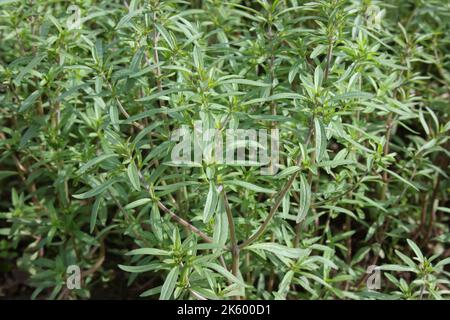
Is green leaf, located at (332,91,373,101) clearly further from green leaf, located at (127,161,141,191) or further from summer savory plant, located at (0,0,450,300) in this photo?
green leaf, located at (127,161,141,191)

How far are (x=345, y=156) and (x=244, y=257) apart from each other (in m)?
0.58

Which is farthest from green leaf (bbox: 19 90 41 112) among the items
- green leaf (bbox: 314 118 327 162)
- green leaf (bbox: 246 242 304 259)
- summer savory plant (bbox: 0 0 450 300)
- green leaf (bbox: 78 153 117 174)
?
green leaf (bbox: 314 118 327 162)

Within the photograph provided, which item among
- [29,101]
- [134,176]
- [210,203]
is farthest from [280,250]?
[29,101]

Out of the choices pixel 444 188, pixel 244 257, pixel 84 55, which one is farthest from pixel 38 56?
pixel 444 188

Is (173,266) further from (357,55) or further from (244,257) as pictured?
(357,55)

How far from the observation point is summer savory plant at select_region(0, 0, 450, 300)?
2.05m

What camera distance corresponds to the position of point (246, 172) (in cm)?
229

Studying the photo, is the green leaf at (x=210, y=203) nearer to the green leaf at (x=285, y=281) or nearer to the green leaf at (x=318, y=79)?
the green leaf at (x=318, y=79)

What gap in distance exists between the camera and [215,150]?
1964 millimetres

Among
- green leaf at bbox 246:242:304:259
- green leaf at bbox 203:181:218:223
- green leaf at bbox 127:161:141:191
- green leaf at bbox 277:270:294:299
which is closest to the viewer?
green leaf at bbox 203:181:218:223

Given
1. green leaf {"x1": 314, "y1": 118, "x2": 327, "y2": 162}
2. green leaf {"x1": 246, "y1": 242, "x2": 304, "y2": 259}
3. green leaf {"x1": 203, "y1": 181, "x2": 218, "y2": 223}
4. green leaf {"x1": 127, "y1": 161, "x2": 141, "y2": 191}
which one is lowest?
green leaf {"x1": 246, "y1": 242, "x2": 304, "y2": 259}

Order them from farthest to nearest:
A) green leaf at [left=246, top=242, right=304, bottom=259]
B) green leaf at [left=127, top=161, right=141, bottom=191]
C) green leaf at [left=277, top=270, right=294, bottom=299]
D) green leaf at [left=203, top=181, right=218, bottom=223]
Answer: green leaf at [left=277, top=270, right=294, bottom=299]
green leaf at [left=246, top=242, right=304, bottom=259]
green leaf at [left=127, top=161, right=141, bottom=191]
green leaf at [left=203, top=181, right=218, bottom=223]

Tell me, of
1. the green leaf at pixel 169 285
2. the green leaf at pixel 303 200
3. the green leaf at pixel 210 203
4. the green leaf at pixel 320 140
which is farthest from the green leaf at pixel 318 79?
the green leaf at pixel 169 285

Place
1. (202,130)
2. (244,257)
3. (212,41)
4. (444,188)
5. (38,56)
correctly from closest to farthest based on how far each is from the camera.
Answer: (202,130) → (38,56) → (244,257) → (444,188) → (212,41)
